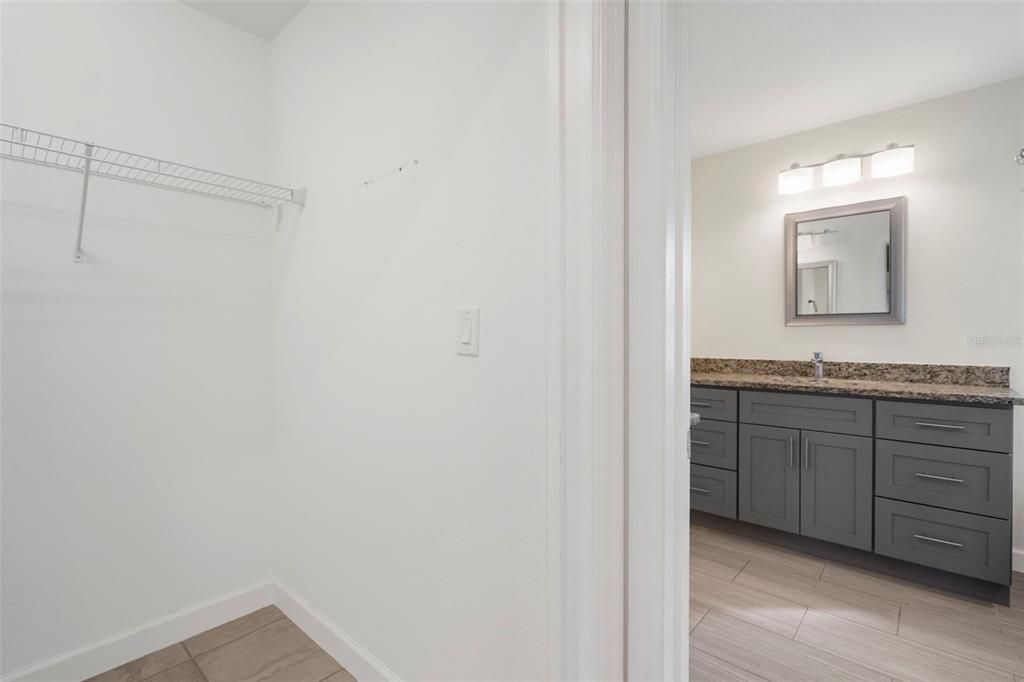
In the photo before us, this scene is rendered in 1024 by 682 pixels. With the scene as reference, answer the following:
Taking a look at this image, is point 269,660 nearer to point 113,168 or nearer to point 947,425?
point 113,168

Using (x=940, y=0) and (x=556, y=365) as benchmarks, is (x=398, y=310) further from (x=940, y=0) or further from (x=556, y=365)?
(x=940, y=0)

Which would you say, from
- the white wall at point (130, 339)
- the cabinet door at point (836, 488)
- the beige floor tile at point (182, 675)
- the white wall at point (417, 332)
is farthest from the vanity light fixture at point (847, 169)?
the beige floor tile at point (182, 675)

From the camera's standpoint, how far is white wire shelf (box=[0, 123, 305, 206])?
4.72 ft

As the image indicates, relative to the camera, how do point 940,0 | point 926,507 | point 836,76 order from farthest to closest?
1. point 836,76
2. point 926,507
3. point 940,0

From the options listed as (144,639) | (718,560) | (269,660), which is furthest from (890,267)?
(144,639)

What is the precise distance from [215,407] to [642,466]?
170cm

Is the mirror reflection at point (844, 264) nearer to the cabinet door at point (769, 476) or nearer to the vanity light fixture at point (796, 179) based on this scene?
the vanity light fixture at point (796, 179)

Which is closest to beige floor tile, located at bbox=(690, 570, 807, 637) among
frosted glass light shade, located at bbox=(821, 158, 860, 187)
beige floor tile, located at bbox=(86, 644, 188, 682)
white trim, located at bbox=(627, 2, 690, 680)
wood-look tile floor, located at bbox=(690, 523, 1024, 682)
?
wood-look tile floor, located at bbox=(690, 523, 1024, 682)

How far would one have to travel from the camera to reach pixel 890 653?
1747mm

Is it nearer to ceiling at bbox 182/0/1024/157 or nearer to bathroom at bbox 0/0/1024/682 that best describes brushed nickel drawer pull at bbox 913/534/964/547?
bathroom at bbox 0/0/1024/682

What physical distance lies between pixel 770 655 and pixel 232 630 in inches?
78.8

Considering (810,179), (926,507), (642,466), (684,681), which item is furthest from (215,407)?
(810,179)

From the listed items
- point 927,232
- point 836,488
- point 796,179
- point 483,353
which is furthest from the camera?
point 796,179

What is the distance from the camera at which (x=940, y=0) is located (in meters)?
1.80
